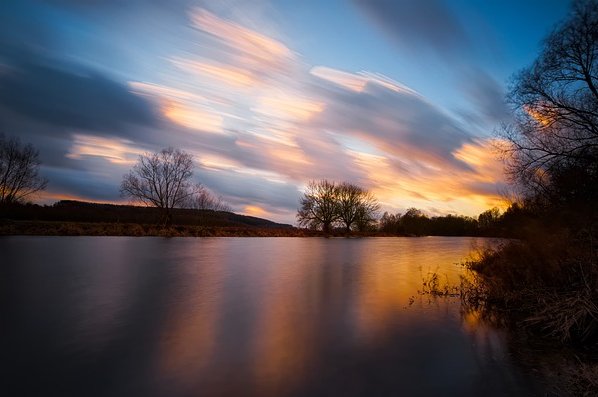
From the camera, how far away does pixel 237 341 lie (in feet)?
18.2

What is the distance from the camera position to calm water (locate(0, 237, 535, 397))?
4027 millimetres

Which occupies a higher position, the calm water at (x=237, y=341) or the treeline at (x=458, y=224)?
the treeline at (x=458, y=224)

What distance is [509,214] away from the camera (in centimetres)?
1413

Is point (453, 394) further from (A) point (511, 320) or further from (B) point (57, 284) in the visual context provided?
(B) point (57, 284)

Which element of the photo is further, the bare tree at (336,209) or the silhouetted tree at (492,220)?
the bare tree at (336,209)

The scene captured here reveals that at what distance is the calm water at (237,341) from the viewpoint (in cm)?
403

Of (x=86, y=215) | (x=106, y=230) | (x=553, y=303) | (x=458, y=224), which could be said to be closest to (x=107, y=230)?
(x=106, y=230)

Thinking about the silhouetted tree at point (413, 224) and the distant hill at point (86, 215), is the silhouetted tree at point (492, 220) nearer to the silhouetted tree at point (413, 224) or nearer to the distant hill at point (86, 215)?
the distant hill at point (86, 215)

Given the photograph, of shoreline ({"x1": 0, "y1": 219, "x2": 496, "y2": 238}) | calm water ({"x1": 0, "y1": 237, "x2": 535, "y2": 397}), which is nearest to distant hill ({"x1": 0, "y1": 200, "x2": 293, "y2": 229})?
shoreline ({"x1": 0, "y1": 219, "x2": 496, "y2": 238})

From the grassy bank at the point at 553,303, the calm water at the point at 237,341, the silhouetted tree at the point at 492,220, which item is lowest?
the calm water at the point at 237,341

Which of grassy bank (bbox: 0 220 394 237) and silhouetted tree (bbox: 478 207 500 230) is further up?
silhouetted tree (bbox: 478 207 500 230)

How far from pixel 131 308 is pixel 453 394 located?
6.14 m

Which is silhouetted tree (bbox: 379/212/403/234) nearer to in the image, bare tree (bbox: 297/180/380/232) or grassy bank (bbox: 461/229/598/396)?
bare tree (bbox: 297/180/380/232)

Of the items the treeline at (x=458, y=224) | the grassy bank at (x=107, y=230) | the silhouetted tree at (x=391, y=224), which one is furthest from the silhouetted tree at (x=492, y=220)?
the silhouetted tree at (x=391, y=224)
